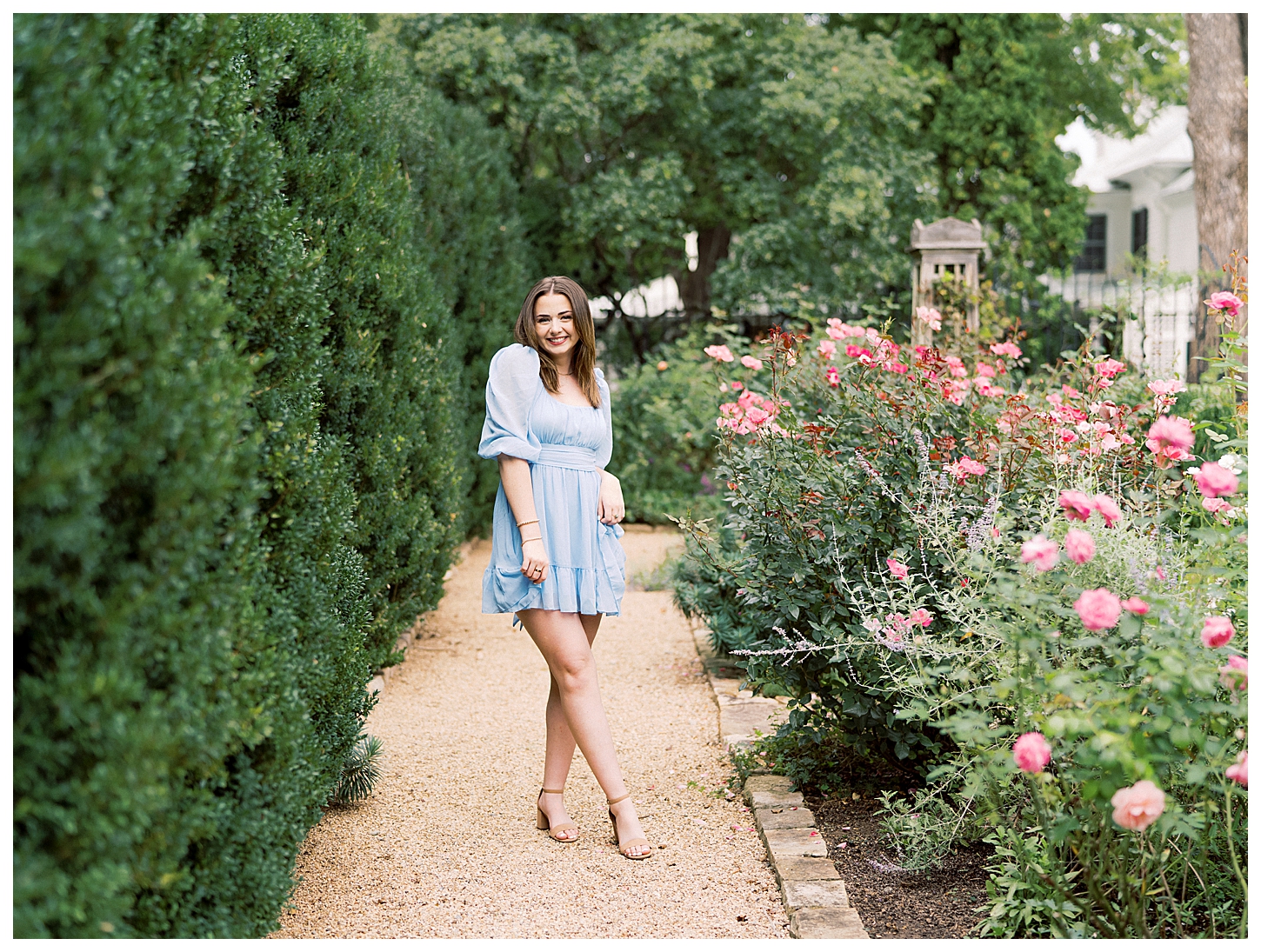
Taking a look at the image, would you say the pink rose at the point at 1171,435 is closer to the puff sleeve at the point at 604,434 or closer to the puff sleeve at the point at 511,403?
the puff sleeve at the point at 604,434

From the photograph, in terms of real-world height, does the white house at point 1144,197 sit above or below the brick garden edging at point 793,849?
above

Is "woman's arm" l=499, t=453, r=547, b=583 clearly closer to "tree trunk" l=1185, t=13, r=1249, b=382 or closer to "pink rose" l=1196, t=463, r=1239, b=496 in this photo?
"pink rose" l=1196, t=463, r=1239, b=496

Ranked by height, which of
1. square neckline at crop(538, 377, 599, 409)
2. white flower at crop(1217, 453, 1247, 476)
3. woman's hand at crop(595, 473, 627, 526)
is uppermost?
square neckline at crop(538, 377, 599, 409)

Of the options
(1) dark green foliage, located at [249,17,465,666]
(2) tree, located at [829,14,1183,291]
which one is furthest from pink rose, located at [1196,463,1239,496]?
(2) tree, located at [829,14,1183,291]

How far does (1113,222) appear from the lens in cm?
2067

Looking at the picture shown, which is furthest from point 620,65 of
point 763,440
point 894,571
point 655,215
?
point 894,571

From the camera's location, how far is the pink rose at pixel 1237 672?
1989 millimetres

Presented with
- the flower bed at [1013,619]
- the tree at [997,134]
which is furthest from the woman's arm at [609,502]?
the tree at [997,134]

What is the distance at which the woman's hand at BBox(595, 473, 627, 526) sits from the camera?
10.2ft

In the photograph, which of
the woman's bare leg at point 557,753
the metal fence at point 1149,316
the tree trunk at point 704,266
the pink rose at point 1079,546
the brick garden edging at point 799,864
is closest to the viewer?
the pink rose at point 1079,546

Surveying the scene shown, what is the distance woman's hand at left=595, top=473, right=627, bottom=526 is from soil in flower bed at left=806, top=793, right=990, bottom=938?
3.91ft

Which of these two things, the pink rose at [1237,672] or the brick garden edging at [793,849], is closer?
the pink rose at [1237,672]

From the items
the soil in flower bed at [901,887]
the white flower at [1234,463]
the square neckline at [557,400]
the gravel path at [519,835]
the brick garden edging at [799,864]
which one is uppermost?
the square neckline at [557,400]
